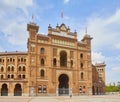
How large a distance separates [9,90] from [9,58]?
51.0ft

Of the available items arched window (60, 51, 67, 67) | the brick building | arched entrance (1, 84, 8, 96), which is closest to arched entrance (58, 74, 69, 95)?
the brick building

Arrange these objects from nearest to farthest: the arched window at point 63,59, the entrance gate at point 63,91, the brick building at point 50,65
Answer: the brick building at point 50,65
the entrance gate at point 63,91
the arched window at point 63,59

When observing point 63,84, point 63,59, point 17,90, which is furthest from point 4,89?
point 63,59

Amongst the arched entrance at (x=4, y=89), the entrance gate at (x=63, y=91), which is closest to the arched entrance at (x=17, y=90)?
the arched entrance at (x=4, y=89)

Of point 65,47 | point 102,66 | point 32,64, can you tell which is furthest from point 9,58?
point 102,66

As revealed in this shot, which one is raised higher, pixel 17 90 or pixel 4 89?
pixel 4 89

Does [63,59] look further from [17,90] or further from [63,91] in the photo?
[17,90]

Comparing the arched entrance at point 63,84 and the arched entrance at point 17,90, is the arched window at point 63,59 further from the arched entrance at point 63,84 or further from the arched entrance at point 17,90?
the arched entrance at point 17,90

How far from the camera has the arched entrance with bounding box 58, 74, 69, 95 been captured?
6912cm

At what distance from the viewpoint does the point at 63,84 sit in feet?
242

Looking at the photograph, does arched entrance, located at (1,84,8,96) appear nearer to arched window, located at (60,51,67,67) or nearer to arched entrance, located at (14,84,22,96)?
arched entrance, located at (14,84,22,96)

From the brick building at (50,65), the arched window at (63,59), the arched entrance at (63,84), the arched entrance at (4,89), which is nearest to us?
the brick building at (50,65)

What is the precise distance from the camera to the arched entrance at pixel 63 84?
227 ft

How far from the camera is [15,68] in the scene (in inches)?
2975
